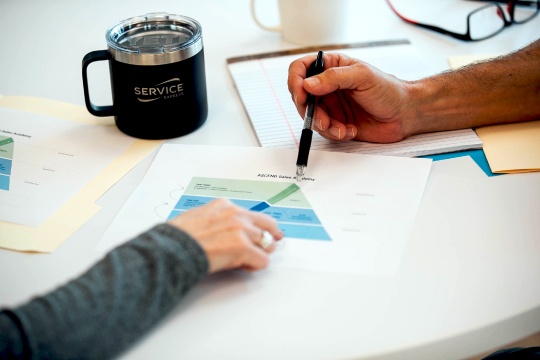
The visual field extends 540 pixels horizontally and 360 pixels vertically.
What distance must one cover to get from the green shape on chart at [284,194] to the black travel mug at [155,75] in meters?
0.26

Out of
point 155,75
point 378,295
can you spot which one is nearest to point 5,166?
point 155,75

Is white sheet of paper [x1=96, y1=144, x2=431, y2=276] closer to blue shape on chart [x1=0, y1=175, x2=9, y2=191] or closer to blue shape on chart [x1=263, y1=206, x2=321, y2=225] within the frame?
blue shape on chart [x1=263, y1=206, x2=321, y2=225]

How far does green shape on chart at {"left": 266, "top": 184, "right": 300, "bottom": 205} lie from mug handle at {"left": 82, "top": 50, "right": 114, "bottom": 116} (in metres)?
0.37

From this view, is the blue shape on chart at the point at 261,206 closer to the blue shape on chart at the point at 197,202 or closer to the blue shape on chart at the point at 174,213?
the blue shape on chart at the point at 197,202

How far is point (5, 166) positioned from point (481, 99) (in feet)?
2.84

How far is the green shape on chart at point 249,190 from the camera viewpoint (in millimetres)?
740

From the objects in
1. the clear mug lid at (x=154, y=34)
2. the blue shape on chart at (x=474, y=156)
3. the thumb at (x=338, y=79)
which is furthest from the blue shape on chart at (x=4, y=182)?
the blue shape on chart at (x=474, y=156)

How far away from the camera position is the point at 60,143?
89 cm

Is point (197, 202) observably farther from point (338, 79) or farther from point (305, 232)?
point (338, 79)

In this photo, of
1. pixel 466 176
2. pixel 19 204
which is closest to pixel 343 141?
pixel 466 176

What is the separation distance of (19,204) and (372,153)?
1.93ft

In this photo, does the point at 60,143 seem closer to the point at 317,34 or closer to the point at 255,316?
the point at 255,316

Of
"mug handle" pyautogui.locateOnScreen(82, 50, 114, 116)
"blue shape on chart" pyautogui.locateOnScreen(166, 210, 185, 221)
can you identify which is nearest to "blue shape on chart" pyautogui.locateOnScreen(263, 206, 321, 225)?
"blue shape on chart" pyautogui.locateOnScreen(166, 210, 185, 221)

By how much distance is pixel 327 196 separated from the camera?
75 cm
